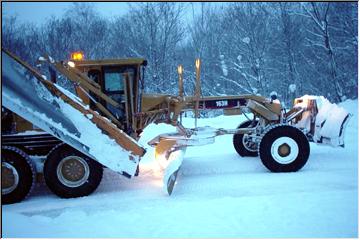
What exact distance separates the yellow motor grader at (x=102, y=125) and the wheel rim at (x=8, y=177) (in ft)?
0.05

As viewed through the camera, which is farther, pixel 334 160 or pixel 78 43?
pixel 78 43

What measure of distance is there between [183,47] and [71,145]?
802 inches

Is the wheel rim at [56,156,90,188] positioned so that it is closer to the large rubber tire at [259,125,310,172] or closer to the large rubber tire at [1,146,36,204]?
the large rubber tire at [1,146,36,204]

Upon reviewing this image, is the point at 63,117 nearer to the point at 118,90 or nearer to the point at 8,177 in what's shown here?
the point at 8,177

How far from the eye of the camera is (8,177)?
20.1ft

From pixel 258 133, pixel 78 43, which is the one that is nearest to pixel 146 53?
pixel 78 43

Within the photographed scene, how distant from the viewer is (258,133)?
8242mm

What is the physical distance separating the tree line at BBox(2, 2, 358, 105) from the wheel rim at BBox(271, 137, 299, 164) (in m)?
11.7

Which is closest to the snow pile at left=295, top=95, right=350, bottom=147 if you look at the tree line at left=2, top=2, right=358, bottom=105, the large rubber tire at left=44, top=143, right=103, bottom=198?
the large rubber tire at left=44, top=143, right=103, bottom=198

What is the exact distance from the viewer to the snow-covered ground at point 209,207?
470 centimetres

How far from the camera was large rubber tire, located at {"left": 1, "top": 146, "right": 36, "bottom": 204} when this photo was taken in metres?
6.12

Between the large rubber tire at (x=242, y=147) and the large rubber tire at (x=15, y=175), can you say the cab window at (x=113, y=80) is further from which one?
the large rubber tire at (x=242, y=147)

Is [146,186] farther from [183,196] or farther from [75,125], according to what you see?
[75,125]

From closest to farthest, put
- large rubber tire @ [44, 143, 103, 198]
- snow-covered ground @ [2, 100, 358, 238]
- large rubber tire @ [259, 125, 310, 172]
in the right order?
1. snow-covered ground @ [2, 100, 358, 238]
2. large rubber tire @ [44, 143, 103, 198]
3. large rubber tire @ [259, 125, 310, 172]
